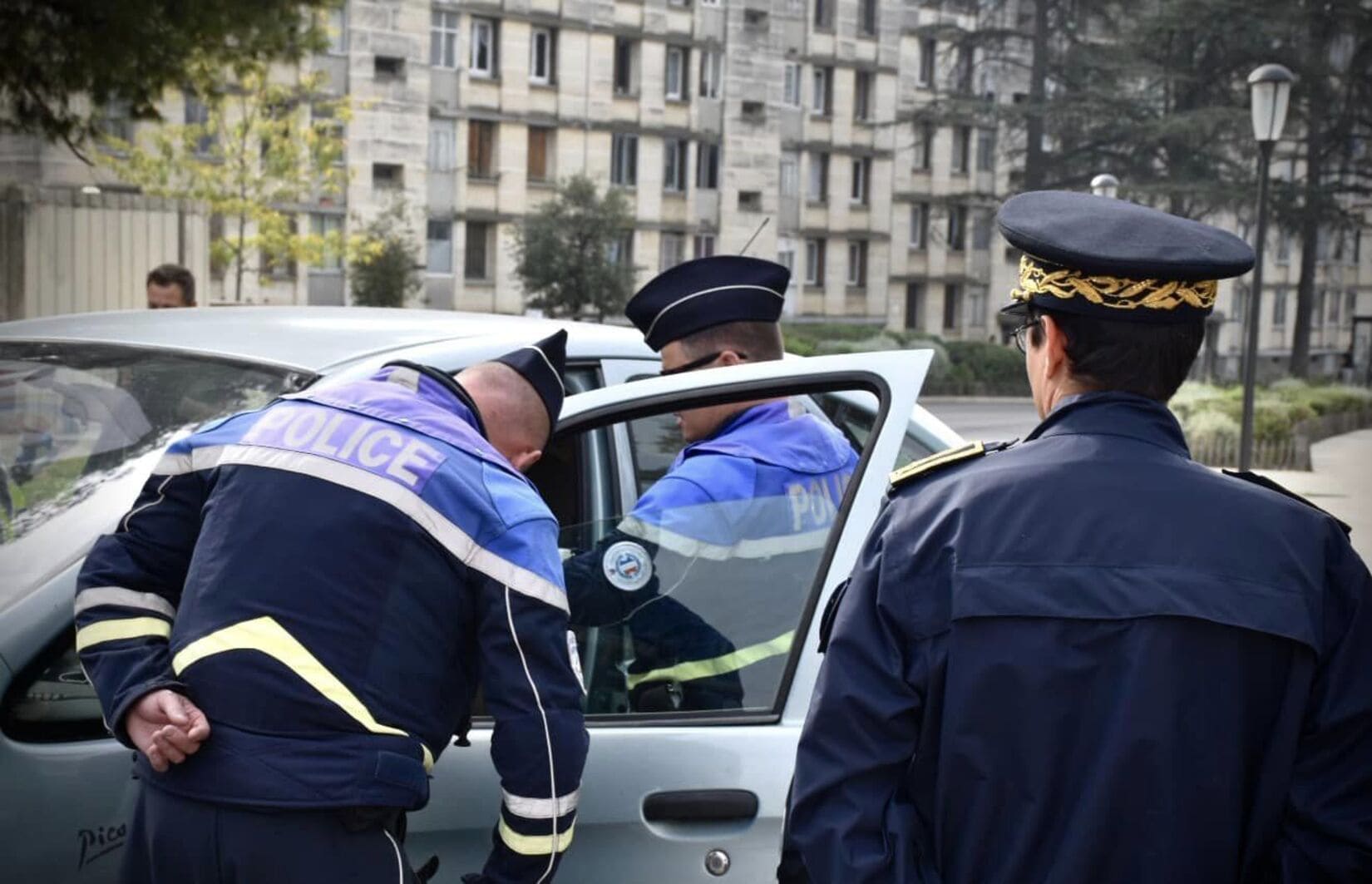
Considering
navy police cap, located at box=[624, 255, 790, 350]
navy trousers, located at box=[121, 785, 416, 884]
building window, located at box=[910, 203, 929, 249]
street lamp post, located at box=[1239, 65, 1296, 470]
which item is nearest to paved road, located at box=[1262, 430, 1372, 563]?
street lamp post, located at box=[1239, 65, 1296, 470]

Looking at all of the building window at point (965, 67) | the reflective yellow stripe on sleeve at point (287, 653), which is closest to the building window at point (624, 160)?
the building window at point (965, 67)

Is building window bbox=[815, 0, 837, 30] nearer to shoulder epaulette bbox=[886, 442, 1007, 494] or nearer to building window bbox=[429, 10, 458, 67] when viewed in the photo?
building window bbox=[429, 10, 458, 67]

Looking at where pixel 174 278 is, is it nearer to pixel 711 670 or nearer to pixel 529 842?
pixel 711 670

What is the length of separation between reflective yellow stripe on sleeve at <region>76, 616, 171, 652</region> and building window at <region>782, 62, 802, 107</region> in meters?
55.2

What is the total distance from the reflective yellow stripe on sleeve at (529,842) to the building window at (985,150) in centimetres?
5971

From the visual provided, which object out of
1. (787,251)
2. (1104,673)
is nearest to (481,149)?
(787,251)

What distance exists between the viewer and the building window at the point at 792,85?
5656 centimetres

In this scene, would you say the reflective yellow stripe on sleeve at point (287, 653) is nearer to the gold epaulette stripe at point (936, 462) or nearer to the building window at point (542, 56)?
the gold epaulette stripe at point (936, 462)

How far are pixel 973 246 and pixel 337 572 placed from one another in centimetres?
6039

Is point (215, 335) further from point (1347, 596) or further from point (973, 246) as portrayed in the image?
point (973, 246)

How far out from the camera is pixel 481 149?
1955 inches

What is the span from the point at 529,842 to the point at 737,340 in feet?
5.40

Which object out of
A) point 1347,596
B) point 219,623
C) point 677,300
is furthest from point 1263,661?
point 677,300

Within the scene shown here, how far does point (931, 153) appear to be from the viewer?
198ft
